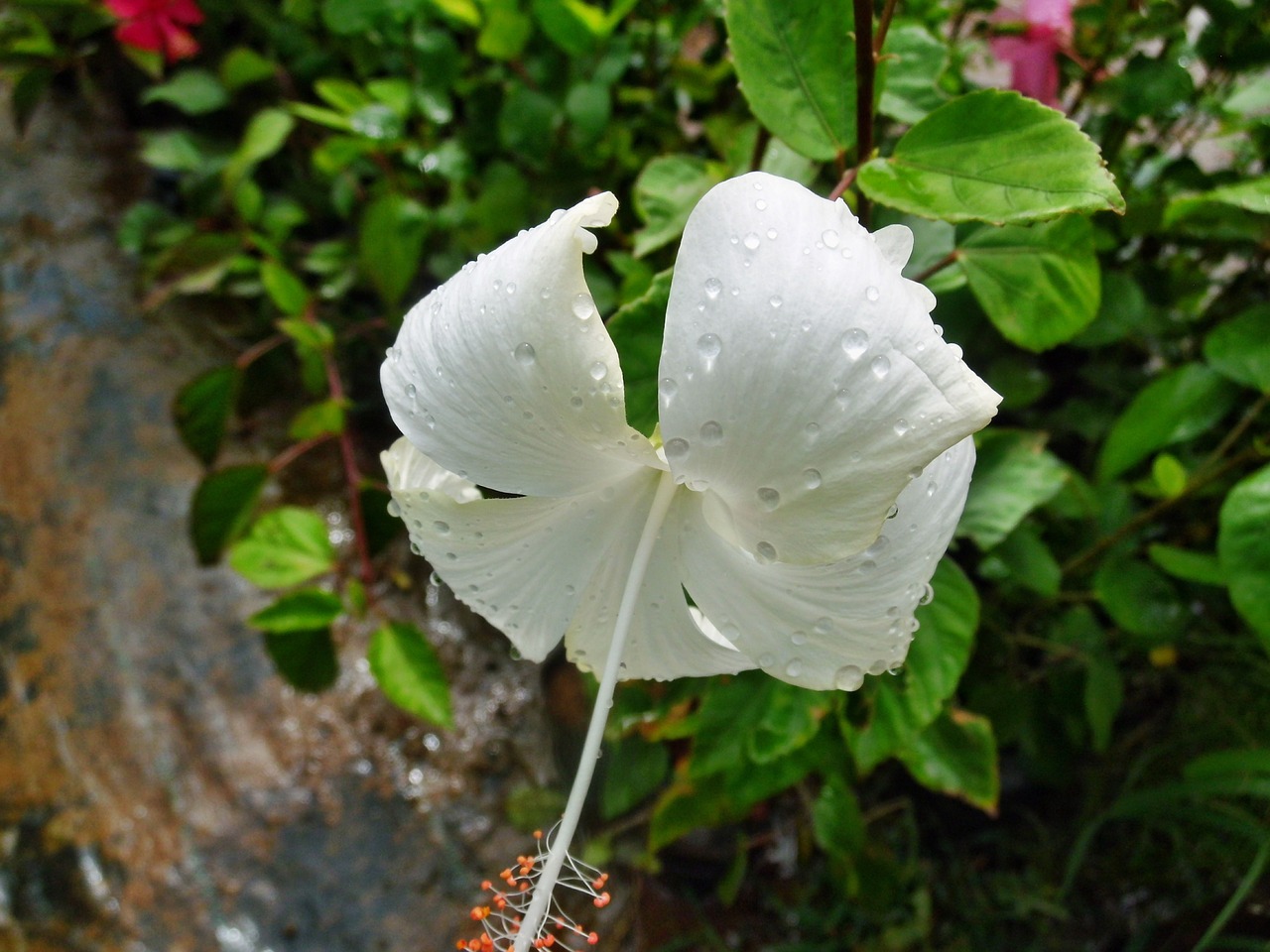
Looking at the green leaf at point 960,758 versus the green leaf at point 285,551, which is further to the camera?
the green leaf at point 285,551

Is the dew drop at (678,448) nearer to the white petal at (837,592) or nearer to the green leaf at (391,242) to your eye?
the white petal at (837,592)

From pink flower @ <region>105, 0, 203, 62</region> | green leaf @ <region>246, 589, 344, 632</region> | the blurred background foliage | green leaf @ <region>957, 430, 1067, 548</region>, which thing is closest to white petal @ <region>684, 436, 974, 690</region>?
the blurred background foliage

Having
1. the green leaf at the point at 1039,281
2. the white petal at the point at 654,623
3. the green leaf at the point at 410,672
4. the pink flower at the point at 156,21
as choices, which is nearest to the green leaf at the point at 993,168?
the green leaf at the point at 1039,281

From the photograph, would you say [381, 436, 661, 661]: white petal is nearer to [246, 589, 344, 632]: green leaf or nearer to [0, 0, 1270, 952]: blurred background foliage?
[0, 0, 1270, 952]: blurred background foliage

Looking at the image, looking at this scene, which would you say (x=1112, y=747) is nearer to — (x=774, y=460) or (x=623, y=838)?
(x=623, y=838)

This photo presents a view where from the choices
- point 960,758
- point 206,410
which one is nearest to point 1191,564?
point 960,758

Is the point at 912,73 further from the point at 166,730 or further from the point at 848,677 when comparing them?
the point at 166,730
